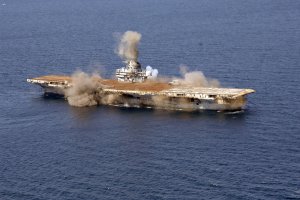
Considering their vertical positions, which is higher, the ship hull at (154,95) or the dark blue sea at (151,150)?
the ship hull at (154,95)

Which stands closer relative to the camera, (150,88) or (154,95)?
(154,95)

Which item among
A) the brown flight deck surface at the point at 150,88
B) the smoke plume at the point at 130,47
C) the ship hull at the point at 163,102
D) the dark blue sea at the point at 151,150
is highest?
Answer: the smoke plume at the point at 130,47

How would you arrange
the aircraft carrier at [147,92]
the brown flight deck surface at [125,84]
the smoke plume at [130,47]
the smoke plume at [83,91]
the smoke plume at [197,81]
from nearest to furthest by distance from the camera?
the aircraft carrier at [147,92]
the smoke plume at [83,91]
the brown flight deck surface at [125,84]
the smoke plume at [197,81]
the smoke plume at [130,47]

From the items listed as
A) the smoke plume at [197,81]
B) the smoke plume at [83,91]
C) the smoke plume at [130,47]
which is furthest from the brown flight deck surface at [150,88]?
the smoke plume at [130,47]

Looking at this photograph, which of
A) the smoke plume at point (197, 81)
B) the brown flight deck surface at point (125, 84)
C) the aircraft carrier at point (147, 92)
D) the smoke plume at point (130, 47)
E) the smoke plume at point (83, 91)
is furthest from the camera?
the smoke plume at point (130, 47)

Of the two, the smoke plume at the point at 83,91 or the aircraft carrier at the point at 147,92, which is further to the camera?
the smoke plume at the point at 83,91

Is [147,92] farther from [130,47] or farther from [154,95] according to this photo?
[130,47]

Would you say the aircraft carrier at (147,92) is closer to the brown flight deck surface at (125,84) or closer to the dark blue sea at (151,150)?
the brown flight deck surface at (125,84)

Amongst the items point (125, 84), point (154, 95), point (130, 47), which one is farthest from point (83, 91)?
point (130, 47)
